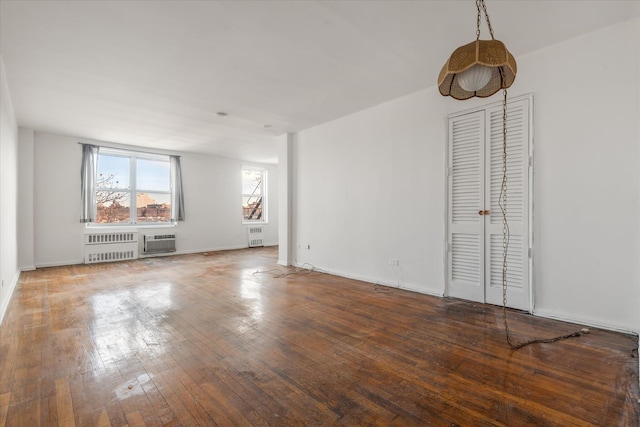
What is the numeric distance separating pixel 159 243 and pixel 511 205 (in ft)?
24.5

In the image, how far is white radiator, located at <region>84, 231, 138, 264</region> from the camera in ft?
21.3

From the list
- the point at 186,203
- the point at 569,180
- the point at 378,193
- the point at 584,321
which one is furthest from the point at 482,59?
the point at 186,203

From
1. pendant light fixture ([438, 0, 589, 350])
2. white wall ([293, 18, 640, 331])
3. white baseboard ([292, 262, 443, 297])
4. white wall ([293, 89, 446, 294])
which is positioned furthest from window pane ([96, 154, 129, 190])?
pendant light fixture ([438, 0, 589, 350])

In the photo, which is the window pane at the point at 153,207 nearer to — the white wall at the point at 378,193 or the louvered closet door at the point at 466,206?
the white wall at the point at 378,193

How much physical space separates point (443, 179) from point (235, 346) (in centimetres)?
313

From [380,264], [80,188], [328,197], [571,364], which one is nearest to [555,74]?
[571,364]

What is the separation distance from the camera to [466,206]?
12.2ft

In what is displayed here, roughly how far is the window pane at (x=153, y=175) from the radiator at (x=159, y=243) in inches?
48.4

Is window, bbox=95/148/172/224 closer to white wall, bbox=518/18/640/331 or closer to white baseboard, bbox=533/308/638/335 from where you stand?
white wall, bbox=518/18/640/331

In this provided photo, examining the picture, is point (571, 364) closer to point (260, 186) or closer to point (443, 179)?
point (443, 179)

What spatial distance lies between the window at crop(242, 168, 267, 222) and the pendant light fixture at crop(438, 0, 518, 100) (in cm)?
796

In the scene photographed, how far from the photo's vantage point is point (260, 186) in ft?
32.3

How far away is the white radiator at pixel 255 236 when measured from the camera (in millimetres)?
9273

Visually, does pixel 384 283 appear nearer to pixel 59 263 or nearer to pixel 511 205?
pixel 511 205
